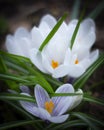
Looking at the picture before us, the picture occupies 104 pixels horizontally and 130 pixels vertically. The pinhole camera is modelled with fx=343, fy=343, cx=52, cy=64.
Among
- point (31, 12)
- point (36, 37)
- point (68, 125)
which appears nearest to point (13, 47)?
point (36, 37)

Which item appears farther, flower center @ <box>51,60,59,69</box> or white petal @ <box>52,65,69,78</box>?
flower center @ <box>51,60,59,69</box>

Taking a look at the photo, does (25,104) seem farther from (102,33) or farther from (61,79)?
(102,33)

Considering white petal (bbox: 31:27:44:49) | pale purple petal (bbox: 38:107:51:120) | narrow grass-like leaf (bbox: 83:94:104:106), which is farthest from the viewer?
white petal (bbox: 31:27:44:49)

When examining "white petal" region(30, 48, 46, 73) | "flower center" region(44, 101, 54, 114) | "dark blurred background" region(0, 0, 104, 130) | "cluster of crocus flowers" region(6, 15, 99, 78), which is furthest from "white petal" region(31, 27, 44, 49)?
"dark blurred background" region(0, 0, 104, 130)

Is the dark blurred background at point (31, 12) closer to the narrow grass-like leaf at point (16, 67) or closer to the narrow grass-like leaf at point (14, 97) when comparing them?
the narrow grass-like leaf at point (16, 67)

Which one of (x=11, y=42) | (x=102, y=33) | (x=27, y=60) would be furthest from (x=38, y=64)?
(x=102, y=33)

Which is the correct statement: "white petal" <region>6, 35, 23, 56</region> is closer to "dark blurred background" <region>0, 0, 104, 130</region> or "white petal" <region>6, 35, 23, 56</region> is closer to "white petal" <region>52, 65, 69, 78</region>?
"white petal" <region>52, 65, 69, 78</region>

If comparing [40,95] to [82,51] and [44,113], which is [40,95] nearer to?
[44,113]
